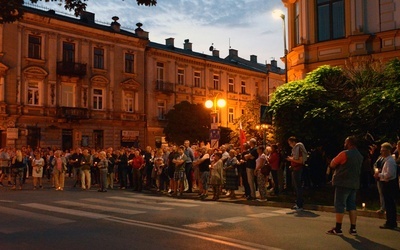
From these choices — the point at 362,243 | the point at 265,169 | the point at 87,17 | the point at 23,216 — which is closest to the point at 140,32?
the point at 87,17

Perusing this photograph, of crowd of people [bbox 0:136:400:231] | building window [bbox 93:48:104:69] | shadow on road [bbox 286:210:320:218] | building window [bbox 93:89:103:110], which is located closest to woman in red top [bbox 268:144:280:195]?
crowd of people [bbox 0:136:400:231]

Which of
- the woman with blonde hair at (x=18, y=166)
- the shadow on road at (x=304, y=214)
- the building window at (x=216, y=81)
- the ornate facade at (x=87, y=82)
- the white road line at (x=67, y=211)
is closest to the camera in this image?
the white road line at (x=67, y=211)

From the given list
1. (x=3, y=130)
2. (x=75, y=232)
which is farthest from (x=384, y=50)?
(x=3, y=130)

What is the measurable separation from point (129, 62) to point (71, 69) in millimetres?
6947

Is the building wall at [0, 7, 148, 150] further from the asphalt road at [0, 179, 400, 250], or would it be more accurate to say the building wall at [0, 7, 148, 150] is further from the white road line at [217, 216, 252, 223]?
the white road line at [217, 216, 252, 223]

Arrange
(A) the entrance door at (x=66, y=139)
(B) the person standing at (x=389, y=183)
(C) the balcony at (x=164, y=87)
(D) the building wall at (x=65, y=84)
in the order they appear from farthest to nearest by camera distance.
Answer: (C) the balcony at (x=164, y=87), (A) the entrance door at (x=66, y=139), (D) the building wall at (x=65, y=84), (B) the person standing at (x=389, y=183)

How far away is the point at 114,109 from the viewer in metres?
43.7

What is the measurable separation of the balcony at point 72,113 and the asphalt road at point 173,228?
25.8 meters

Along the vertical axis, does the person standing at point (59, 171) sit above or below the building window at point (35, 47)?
below

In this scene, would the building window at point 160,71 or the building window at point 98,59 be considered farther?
the building window at point 160,71

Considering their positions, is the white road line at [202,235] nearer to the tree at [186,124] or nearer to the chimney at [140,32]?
the tree at [186,124]

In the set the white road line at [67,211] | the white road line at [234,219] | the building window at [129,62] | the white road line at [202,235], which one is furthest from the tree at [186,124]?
the white road line at [202,235]

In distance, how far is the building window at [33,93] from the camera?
37875 millimetres

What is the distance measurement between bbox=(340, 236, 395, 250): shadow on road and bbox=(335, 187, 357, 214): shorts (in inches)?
22.7
